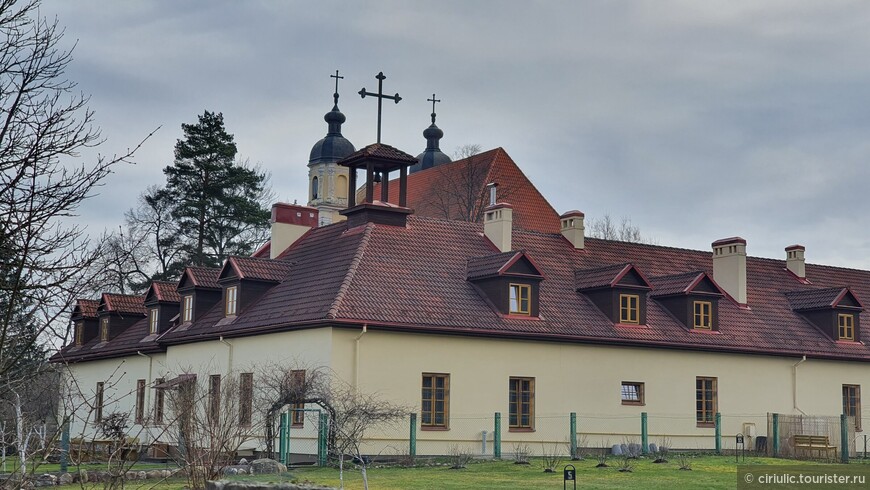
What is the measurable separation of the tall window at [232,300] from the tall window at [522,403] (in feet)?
27.6

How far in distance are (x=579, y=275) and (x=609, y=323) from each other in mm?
2391

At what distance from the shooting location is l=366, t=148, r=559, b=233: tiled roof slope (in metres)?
52.8

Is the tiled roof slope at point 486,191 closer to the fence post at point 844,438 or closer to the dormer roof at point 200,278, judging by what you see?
the dormer roof at point 200,278

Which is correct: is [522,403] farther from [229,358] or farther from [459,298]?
[229,358]

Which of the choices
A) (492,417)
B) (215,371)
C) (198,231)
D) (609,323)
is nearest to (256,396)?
(215,371)

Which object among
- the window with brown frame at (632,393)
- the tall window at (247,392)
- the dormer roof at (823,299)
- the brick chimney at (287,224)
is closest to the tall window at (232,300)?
the tall window at (247,392)

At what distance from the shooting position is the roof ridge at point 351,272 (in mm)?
29469

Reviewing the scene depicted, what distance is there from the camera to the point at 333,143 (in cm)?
7975

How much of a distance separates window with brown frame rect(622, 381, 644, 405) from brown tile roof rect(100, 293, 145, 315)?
62.5ft

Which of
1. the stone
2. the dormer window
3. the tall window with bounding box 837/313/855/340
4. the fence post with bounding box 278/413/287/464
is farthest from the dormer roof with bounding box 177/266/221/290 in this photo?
the tall window with bounding box 837/313/855/340

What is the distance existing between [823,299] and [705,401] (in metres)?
6.70

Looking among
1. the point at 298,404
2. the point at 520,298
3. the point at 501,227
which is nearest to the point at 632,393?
the point at 520,298

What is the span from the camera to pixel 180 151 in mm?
57094

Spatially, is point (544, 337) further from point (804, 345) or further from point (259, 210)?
point (259, 210)
